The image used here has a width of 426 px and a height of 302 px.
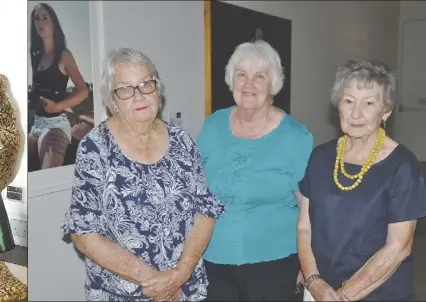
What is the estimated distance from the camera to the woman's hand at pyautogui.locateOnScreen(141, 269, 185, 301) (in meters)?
1.34

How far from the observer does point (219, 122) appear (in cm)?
152

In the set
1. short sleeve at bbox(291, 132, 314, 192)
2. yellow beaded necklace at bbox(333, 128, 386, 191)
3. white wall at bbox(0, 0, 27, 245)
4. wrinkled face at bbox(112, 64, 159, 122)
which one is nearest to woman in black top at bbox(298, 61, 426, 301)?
yellow beaded necklace at bbox(333, 128, 386, 191)

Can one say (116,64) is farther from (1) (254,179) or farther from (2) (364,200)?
(2) (364,200)

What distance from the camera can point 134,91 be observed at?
1274mm

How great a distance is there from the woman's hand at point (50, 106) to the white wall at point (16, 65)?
57.4 inches

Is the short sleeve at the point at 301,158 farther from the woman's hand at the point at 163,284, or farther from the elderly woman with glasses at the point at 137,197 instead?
the woman's hand at the point at 163,284

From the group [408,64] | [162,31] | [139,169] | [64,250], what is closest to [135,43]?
[162,31]

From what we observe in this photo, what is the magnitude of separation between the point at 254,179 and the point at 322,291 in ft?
1.26

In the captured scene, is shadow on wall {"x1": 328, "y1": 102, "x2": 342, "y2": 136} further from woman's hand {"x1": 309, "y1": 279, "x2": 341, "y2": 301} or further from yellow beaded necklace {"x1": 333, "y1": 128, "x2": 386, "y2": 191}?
woman's hand {"x1": 309, "y1": 279, "x2": 341, "y2": 301}

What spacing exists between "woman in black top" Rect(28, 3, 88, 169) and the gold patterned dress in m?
1.39

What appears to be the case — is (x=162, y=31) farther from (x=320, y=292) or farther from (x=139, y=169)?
(x=320, y=292)

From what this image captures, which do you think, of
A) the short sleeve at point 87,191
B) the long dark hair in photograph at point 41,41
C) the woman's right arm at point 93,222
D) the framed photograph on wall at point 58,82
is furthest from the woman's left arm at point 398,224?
the long dark hair in photograph at point 41,41

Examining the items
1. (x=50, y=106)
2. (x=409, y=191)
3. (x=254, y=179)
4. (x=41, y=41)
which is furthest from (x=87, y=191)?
(x=41, y=41)

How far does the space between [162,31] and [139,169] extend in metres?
1.47
